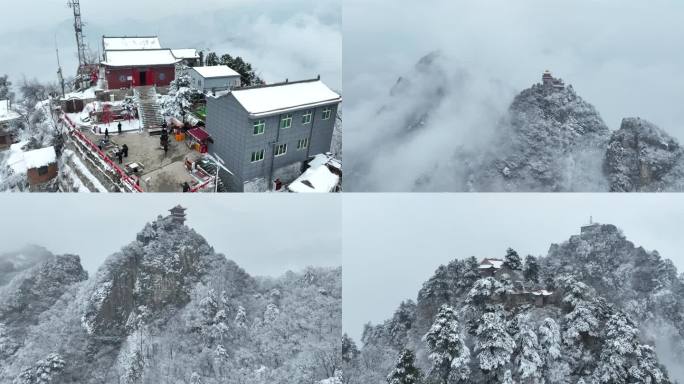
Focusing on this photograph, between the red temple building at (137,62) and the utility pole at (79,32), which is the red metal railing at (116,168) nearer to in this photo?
the utility pole at (79,32)

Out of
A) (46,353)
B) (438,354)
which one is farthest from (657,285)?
(46,353)

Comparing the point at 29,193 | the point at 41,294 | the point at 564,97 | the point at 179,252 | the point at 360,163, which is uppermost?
the point at 564,97

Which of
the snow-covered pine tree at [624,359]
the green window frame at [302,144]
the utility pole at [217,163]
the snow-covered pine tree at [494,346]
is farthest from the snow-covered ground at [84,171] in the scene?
the snow-covered pine tree at [624,359]

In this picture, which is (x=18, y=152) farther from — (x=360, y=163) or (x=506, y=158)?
(x=506, y=158)

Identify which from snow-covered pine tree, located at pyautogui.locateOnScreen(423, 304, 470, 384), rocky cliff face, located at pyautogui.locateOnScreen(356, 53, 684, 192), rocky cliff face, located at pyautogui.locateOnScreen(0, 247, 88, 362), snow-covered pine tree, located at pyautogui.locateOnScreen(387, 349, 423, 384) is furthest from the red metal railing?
snow-covered pine tree, located at pyautogui.locateOnScreen(423, 304, 470, 384)

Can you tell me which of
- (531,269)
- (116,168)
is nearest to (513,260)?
(531,269)

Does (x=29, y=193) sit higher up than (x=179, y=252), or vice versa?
(x=29, y=193)

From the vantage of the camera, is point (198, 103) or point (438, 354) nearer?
point (438, 354)

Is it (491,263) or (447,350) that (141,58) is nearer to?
(491,263)
